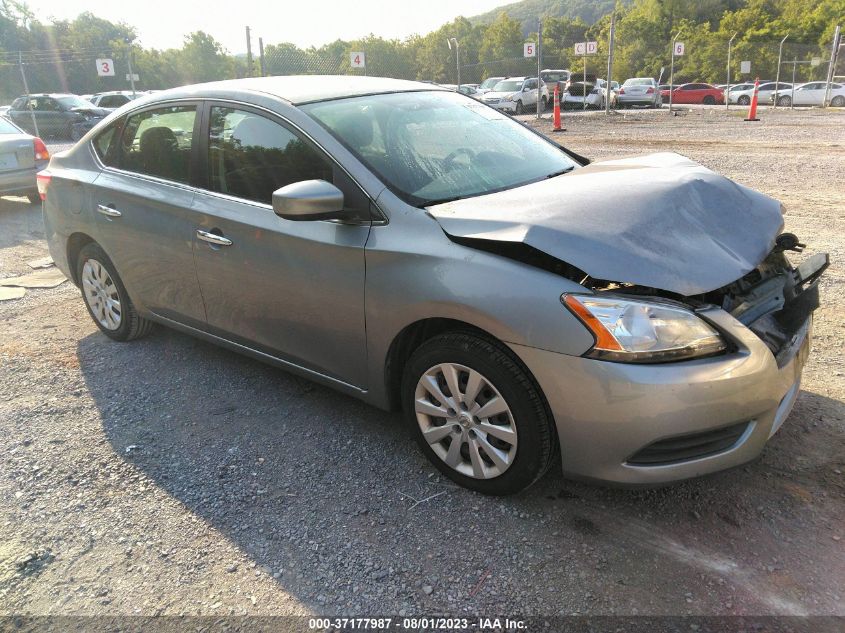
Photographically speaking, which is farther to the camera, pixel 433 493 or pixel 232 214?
pixel 232 214

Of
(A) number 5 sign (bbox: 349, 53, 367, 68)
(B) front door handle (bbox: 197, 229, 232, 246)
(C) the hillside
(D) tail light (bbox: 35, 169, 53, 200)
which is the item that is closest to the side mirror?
(B) front door handle (bbox: 197, 229, 232, 246)

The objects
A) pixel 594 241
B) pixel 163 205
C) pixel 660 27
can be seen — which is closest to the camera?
pixel 594 241

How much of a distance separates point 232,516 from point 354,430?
0.82 metres

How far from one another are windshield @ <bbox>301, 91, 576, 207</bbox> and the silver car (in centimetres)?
1

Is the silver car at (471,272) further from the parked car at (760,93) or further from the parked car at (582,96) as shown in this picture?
the parked car at (760,93)

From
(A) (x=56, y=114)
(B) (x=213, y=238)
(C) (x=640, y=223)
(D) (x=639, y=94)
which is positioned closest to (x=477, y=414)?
(C) (x=640, y=223)

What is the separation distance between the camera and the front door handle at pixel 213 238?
340 cm

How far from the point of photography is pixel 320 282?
3057mm

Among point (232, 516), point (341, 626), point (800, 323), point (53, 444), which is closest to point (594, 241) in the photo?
point (800, 323)

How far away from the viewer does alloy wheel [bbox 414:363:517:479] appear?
261 cm

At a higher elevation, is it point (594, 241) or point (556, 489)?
point (594, 241)

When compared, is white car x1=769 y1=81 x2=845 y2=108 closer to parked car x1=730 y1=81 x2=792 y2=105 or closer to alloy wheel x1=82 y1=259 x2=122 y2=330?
parked car x1=730 y1=81 x2=792 y2=105

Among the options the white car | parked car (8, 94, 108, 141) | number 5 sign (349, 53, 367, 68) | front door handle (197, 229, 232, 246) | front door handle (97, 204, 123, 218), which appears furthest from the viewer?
the white car

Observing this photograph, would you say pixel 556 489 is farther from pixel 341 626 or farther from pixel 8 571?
pixel 8 571
